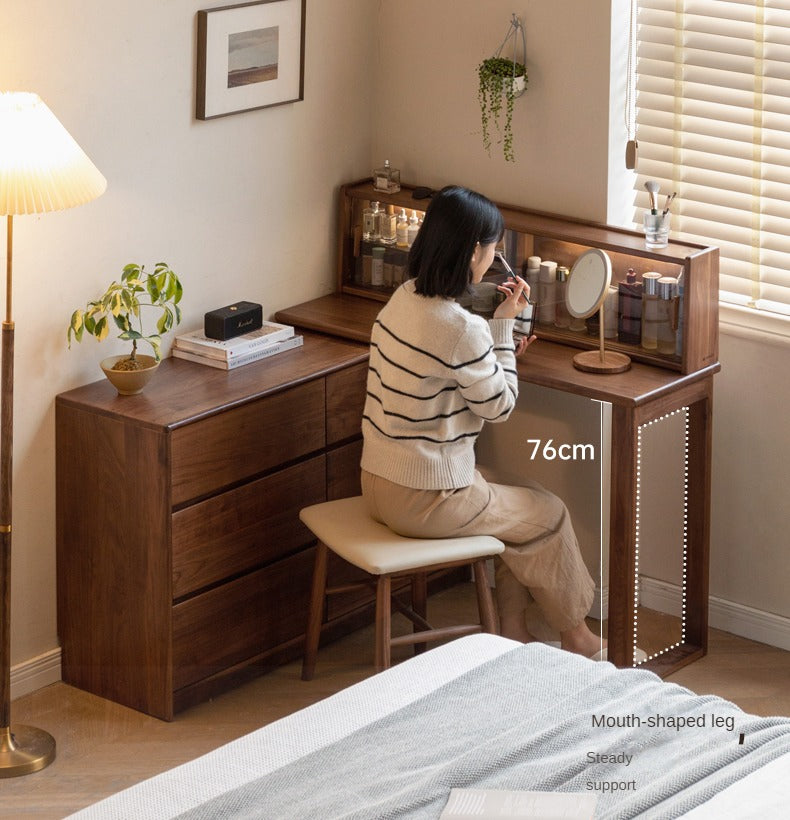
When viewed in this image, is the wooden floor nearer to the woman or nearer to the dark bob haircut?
the woman

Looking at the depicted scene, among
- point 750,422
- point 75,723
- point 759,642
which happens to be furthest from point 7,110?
point 759,642

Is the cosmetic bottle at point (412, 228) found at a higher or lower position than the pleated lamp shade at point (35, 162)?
lower

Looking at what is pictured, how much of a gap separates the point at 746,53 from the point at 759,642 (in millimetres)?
1567

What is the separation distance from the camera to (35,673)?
372 centimetres

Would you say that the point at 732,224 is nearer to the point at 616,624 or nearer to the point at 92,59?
the point at 616,624

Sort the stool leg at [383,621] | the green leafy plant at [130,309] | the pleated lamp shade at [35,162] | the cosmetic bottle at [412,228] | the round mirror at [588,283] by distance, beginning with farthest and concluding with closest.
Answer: the cosmetic bottle at [412,228] → the round mirror at [588,283] → the green leafy plant at [130,309] → the stool leg at [383,621] → the pleated lamp shade at [35,162]

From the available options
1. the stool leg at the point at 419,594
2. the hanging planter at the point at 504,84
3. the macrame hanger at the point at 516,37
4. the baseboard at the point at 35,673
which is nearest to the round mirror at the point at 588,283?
the hanging planter at the point at 504,84

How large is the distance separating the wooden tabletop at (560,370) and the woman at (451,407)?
0.14 metres

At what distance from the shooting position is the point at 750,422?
3916 millimetres

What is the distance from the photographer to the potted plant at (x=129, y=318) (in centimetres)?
352

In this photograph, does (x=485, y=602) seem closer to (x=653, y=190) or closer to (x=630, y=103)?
(x=653, y=190)

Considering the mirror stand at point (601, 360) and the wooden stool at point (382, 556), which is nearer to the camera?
the wooden stool at point (382, 556)

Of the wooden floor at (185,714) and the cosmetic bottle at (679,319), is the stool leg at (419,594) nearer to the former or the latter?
the wooden floor at (185,714)

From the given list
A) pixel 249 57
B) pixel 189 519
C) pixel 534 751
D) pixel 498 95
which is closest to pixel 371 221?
pixel 498 95
